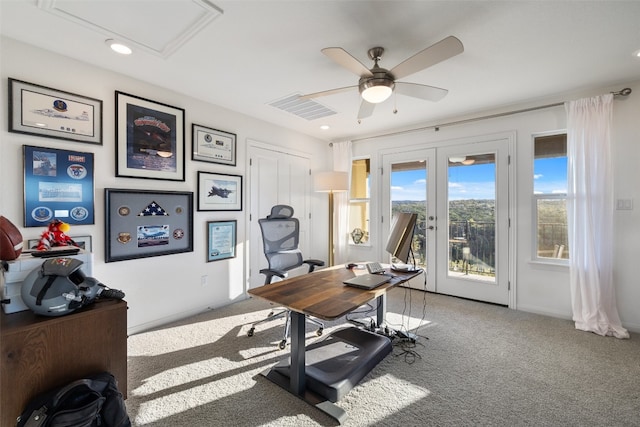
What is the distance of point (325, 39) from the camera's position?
2.09m

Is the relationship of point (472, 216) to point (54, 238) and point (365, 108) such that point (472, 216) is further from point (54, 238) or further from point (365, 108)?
point (54, 238)

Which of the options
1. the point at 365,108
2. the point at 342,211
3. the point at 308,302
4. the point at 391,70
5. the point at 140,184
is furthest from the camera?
the point at 342,211

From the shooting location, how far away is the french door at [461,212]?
11.7 feet

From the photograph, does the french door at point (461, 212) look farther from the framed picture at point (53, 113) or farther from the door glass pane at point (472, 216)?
the framed picture at point (53, 113)

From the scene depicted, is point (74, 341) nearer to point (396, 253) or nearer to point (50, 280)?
Answer: point (50, 280)

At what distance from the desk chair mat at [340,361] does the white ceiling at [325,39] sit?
2409mm

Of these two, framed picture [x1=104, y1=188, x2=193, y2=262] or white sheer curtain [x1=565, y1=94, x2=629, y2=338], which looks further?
white sheer curtain [x1=565, y1=94, x2=629, y2=338]

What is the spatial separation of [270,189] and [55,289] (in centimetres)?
299

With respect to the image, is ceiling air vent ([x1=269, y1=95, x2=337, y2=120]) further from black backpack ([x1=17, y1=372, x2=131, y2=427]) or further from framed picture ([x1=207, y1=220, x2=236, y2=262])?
black backpack ([x1=17, y1=372, x2=131, y2=427])

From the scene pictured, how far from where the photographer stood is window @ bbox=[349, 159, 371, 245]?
483 cm

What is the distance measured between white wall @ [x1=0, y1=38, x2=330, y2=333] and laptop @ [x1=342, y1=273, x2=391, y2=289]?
2.05 meters

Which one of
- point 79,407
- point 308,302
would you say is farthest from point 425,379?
point 79,407

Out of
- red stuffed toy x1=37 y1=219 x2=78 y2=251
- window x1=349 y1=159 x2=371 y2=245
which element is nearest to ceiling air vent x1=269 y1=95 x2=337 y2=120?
window x1=349 y1=159 x2=371 y2=245

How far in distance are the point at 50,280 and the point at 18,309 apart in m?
0.27
